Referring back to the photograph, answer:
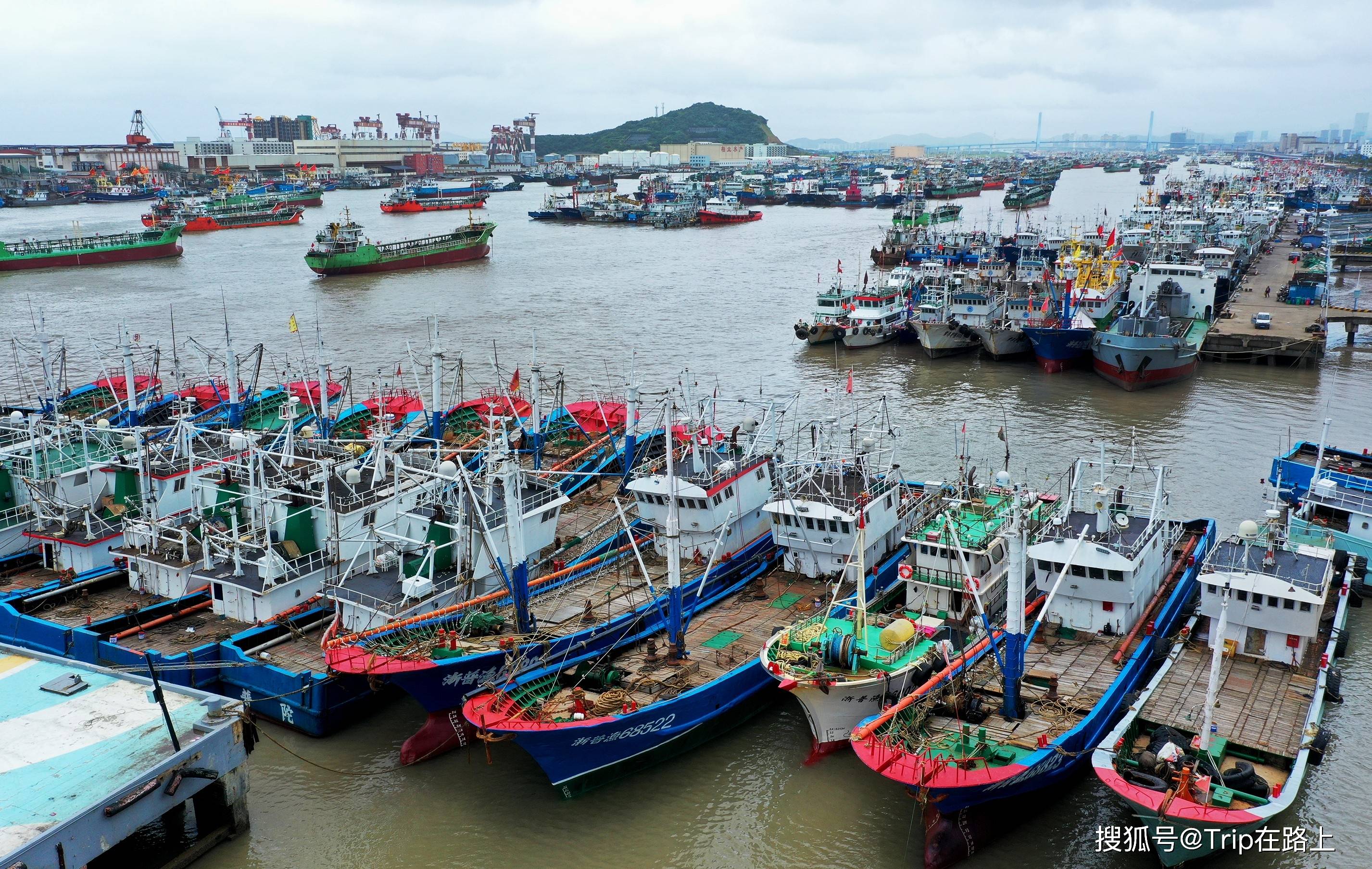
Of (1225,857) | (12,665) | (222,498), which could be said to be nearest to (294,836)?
(12,665)

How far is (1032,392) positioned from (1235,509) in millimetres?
16408

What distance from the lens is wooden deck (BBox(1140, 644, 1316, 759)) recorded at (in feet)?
53.4

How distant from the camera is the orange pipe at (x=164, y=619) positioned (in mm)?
20891

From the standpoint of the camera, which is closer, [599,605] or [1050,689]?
[1050,689]

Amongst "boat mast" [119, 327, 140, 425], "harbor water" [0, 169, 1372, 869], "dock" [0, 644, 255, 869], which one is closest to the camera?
"dock" [0, 644, 255, 869]

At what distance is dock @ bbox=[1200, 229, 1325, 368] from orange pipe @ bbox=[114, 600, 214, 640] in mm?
45725

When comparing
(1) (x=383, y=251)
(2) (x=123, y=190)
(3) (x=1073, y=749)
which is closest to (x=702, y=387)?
(3) (x=1073, y=749)

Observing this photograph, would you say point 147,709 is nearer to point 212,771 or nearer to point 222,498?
point 212,771

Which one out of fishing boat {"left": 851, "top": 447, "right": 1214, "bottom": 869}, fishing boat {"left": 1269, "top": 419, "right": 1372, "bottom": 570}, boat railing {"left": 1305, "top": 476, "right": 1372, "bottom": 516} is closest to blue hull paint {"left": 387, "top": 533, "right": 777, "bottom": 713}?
fishing boat {"left": 851, "top": 447, "right": 1214, "bottom": 869}

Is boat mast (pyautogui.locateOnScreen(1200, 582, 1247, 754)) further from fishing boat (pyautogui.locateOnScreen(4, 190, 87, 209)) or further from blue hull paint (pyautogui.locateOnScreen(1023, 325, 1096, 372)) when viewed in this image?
fishing boat (pyautogui.locateOnScreen(4, 190, 87, 209))

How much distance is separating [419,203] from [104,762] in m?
144

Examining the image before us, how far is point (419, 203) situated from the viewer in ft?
496

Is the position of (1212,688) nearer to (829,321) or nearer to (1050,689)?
(1050,689)

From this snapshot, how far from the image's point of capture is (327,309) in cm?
6850
